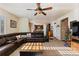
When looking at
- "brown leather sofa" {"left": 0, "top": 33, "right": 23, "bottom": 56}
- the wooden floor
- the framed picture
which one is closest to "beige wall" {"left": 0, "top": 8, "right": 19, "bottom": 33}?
the framed picture

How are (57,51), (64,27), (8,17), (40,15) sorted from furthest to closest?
(64,27) → (57,51) → (40,15) → (8,17)

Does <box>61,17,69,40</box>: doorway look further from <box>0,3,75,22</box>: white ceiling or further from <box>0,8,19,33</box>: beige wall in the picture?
<box>0,8,19,33</box>: beige wall

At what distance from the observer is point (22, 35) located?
377cm

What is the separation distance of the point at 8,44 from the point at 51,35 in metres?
2.42

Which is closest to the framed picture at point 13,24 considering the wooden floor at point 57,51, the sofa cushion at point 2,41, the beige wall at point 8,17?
the beige wall at point 8,17

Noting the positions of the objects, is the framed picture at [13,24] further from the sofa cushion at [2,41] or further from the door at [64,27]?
the door at [64,27]

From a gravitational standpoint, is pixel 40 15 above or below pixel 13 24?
above

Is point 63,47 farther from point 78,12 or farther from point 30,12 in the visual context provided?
point 30,12

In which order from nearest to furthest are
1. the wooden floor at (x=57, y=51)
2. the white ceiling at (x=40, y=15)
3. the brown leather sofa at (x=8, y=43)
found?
1. the brown leather sofa at (x=8, y=43)
2. the wooden floor at (x=57, y=51)
3. the white ceiling at (x=40, y=15)

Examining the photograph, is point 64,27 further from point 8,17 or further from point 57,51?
point 8,17


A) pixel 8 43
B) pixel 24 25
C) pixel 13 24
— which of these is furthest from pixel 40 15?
pixel 8 43

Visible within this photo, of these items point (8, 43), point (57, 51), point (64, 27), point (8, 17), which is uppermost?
point (8, 17)

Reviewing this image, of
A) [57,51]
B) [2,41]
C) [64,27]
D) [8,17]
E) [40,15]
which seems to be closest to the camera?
[2,41]

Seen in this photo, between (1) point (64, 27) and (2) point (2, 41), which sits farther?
(1) point (64, 27)
